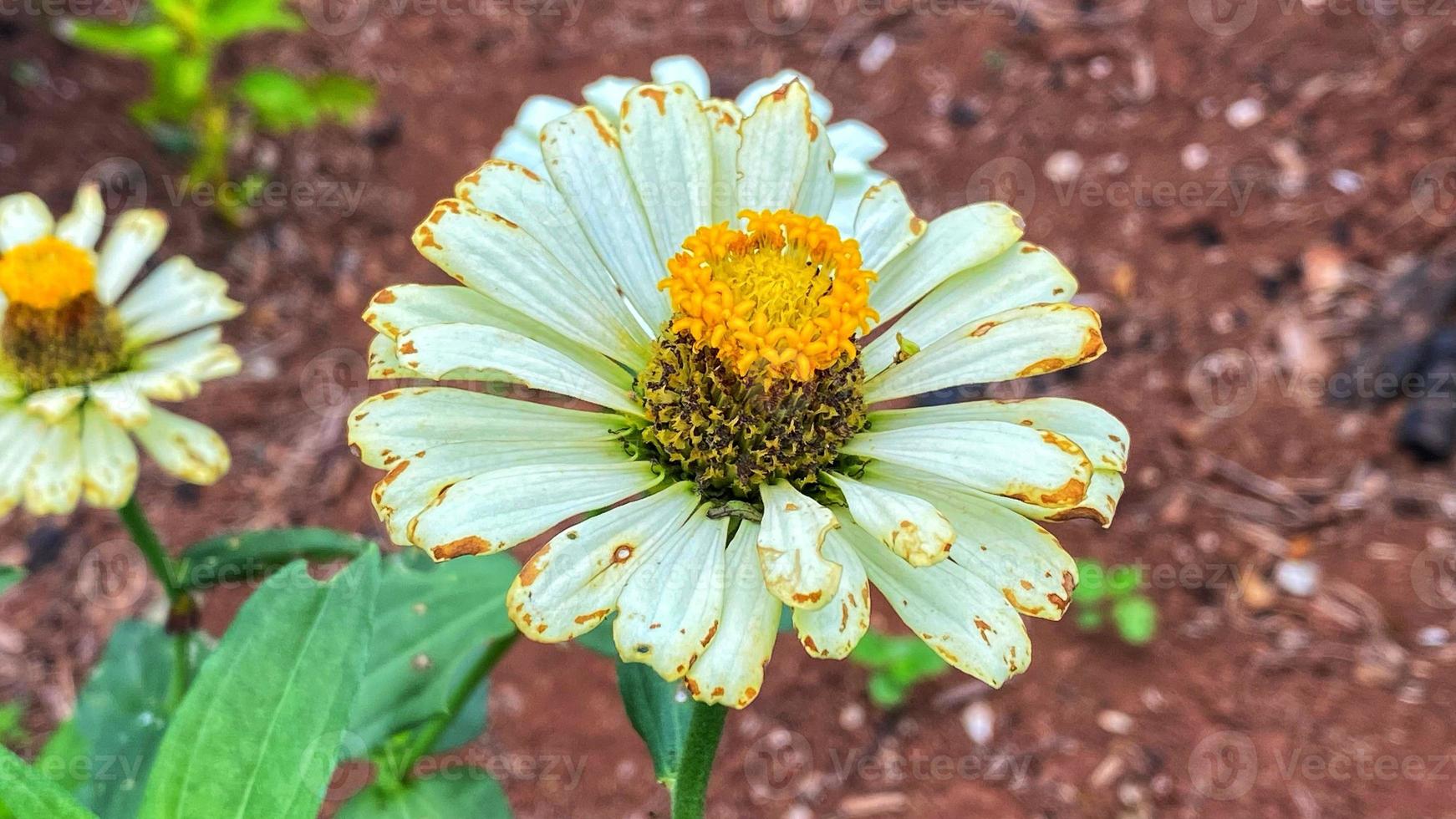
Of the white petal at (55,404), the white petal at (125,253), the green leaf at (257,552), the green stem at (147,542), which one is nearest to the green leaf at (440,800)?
the green leaf at (257,552)

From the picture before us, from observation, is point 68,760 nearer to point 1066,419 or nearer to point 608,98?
point 608,98

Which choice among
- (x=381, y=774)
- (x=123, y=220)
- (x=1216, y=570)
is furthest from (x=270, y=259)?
(x=1216, y=570)

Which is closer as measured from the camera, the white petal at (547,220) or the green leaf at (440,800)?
the white petal at (547,220)

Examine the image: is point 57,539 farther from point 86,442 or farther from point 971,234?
point 971,234

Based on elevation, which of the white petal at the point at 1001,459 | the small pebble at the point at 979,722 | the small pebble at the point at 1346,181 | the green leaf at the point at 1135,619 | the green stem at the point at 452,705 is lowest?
the small pebble at the point at 979,722

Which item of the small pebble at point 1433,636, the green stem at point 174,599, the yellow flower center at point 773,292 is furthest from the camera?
the small pebble at point 1433,636

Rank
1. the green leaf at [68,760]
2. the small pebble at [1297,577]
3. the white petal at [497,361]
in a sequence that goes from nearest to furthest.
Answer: the white petal at [497,361] < the green leaf at [68,760] < the small pebble at [1297,577]

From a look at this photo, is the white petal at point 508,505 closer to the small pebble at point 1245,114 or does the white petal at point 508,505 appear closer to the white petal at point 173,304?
the white petal at point 173,304

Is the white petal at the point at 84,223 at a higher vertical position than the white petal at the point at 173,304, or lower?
higher

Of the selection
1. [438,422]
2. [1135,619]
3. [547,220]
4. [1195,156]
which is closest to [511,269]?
[547,220]
